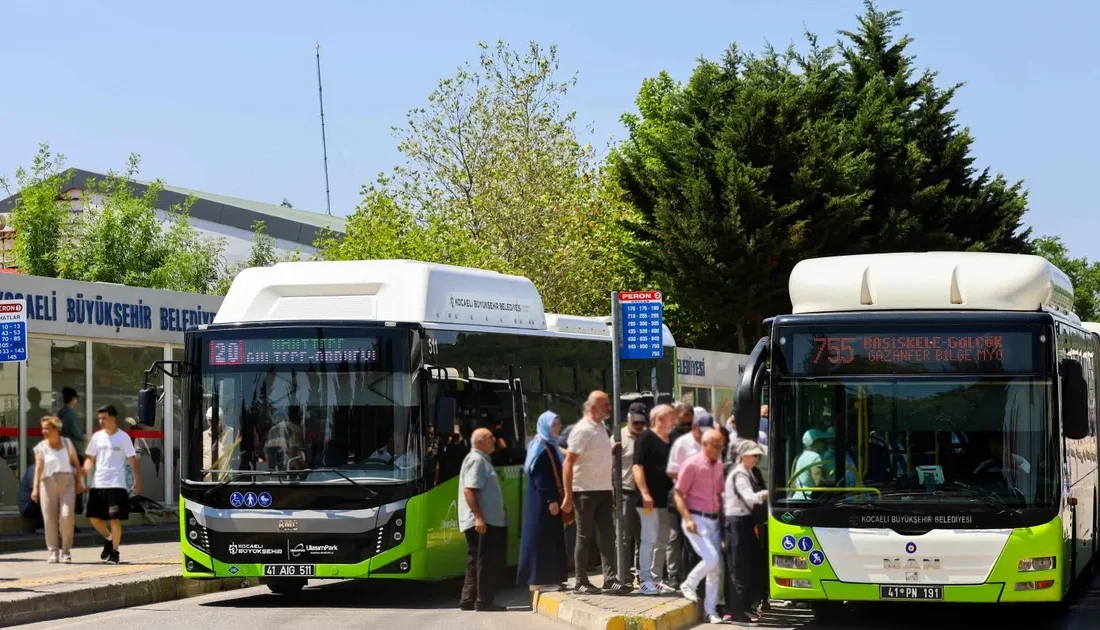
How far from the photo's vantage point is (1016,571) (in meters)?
12.1

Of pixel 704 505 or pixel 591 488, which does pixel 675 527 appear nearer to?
pixel 591 488

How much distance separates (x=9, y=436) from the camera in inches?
849

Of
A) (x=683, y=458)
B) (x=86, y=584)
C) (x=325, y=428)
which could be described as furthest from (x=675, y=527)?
(x=86, y=584)

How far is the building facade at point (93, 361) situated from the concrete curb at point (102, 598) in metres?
5.13

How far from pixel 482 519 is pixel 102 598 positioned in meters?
3.57

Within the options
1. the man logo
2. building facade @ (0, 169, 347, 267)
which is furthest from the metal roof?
the man logo

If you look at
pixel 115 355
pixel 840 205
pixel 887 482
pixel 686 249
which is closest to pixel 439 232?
pixel 686 249

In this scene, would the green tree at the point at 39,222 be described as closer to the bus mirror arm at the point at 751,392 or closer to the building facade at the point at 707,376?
the building facade at the point at 707,376

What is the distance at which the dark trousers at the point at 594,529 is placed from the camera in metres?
14.6

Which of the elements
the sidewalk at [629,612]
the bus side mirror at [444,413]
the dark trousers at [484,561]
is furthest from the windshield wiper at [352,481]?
the sidewalk at [629,612]

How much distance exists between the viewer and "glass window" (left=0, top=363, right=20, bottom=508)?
21422mm

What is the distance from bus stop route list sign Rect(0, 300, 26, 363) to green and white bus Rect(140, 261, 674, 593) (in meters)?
2.50

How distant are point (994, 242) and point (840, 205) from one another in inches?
253

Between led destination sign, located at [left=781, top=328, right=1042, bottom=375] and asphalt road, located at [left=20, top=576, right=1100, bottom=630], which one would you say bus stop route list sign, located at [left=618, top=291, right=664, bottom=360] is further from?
led destination sign, located at [left=781, top=328, right=1042, bottom=375]
